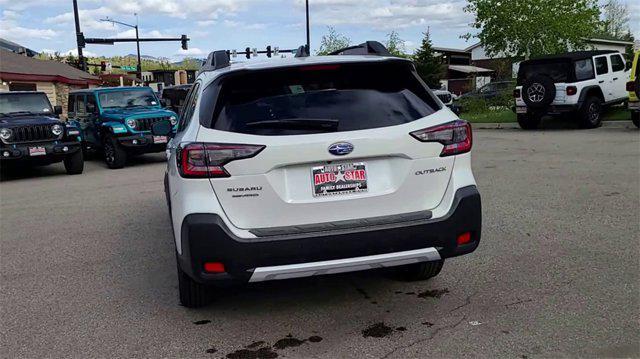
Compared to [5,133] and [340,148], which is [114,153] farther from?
[340,148]

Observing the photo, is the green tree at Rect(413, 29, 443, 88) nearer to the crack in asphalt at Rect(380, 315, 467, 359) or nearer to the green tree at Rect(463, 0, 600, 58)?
the green tree at Rect(463, 0, 600, 58)

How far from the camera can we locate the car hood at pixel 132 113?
13.4 meters

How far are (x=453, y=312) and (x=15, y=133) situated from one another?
35.5 ft

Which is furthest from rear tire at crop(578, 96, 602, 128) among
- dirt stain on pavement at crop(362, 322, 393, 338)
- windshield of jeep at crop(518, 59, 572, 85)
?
dirt stain on pavement at crop(362, 322, 393, 338)

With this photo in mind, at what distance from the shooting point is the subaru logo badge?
3.36 meters

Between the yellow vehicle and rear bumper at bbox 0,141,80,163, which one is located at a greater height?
the yellow vehicle

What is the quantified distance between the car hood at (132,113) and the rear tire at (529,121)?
32.3 ft

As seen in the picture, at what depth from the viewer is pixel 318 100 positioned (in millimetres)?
A: 3562

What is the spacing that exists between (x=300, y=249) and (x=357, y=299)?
3.65 ft

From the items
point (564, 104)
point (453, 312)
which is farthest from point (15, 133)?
point (564, 104)

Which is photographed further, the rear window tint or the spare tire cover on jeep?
the rear window tint

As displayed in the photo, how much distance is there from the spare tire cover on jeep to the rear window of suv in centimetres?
1274

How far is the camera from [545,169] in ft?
31.4

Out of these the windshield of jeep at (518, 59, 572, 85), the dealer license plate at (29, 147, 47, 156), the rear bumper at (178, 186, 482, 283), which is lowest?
the dealer license plate at (29, 147, 47, 156)
